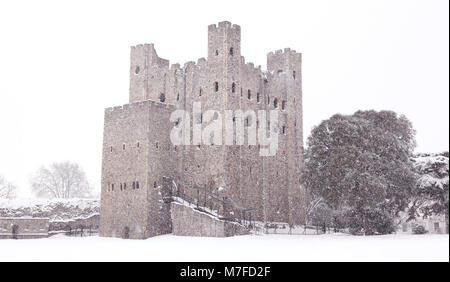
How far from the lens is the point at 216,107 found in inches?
1768

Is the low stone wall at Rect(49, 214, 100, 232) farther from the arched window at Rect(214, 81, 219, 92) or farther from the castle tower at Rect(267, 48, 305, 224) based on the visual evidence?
the castle tower at Rect(267, 48, 305, 224)

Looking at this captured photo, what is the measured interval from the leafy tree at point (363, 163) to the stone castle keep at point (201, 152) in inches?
283

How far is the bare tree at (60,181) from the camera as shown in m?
77.8

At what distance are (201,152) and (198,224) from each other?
8.82m

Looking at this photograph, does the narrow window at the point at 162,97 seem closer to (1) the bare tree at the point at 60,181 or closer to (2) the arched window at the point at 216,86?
(2) the arched window at the point at 216,86

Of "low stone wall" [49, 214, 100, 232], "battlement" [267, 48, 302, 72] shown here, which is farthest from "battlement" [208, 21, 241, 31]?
"low stone wall" [49, 214, 100, 232]

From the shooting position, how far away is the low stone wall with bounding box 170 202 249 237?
3691cm

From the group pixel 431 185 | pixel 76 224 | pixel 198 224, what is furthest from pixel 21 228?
pixel 431 185

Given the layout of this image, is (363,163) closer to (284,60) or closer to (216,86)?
(216,86)

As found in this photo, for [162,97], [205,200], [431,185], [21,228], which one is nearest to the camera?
[431,185]

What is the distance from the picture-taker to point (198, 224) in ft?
125

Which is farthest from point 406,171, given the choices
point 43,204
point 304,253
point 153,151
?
point 43,204

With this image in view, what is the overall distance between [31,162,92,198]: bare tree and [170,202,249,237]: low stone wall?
41939 millimetres
